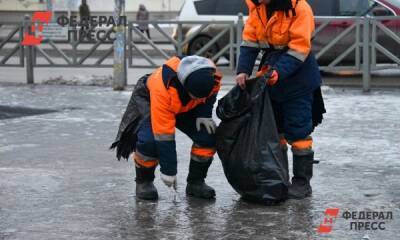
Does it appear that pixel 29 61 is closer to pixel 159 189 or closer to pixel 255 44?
pixel 159 189

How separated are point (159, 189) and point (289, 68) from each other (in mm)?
1334

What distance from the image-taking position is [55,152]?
756 cm

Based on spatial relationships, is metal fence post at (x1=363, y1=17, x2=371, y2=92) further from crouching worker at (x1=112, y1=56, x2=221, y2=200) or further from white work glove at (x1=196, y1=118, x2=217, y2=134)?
white work glove at (x1=196, y1=118, x2=217, y2=134)

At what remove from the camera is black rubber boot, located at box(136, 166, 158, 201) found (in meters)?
5.72

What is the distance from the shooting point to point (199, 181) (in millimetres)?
5809

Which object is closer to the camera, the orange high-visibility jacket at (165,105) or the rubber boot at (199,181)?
the orange high-visibility jacket at (165,105)

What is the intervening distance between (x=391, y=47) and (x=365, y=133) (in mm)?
5209

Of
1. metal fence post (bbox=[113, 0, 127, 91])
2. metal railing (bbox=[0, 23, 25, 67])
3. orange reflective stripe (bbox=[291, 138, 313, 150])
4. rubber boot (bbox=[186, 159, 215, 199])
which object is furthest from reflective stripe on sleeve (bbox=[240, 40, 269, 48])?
metal railing (bbox=[0, 23, 25, 67])

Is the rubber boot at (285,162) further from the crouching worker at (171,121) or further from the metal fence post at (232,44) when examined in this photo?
the metal fence post at (232,44)

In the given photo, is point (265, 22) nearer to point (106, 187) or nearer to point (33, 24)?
point (106, 187)

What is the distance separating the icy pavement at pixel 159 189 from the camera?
197 inches

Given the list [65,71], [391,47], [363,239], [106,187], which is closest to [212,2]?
[65,71]

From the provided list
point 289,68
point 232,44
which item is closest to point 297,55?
point 289,68

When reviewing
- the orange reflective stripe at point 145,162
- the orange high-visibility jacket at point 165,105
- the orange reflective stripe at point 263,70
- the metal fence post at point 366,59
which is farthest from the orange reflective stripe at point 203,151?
the metal fence post at point 366,59
